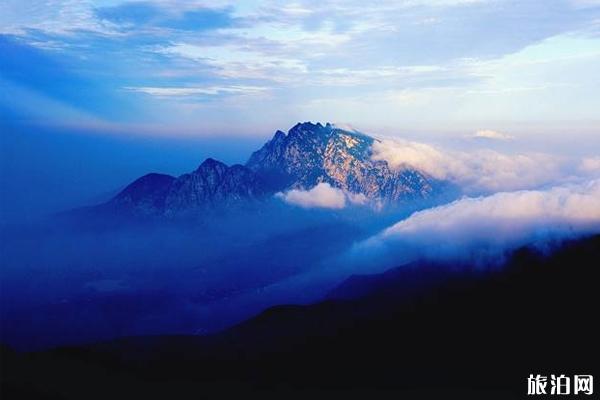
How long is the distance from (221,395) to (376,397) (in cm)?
5496

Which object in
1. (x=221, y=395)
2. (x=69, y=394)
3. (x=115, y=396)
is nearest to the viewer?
(x=69, y=394)

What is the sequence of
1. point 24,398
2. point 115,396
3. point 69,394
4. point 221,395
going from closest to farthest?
1. point 24,398
2. point 69,394
3. point 115,396
4. point 221,395

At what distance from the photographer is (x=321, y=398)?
194250mm

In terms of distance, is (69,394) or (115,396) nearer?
(69,394)

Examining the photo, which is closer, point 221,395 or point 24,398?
point 24,398

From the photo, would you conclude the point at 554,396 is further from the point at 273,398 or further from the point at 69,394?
the point at 69,394

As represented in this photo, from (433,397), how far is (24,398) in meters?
132

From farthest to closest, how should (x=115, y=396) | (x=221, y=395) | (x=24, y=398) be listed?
(x=221, y=395), (x=115, y=396), (x=24, y=398)

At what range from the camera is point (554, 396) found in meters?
190

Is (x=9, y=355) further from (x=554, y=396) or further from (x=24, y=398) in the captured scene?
(x=554, y=396)

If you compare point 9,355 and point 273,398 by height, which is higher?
point 9,355

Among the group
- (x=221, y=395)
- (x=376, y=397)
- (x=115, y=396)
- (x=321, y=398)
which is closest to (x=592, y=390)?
(x=376, y=397)

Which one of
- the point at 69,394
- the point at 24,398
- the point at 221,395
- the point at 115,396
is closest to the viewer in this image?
the point at 24,398

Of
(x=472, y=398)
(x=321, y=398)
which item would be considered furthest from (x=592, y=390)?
(x=321, y=398)
